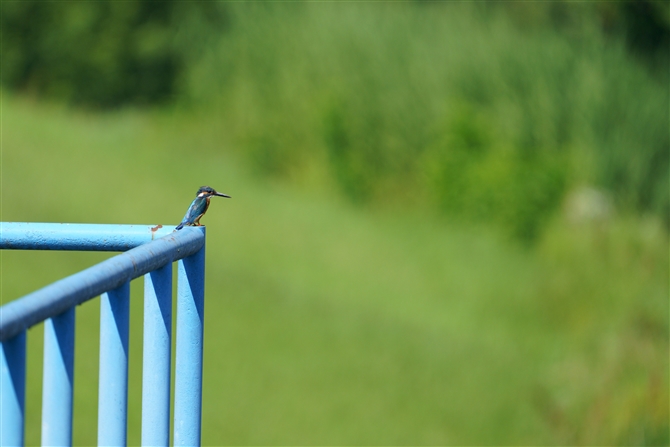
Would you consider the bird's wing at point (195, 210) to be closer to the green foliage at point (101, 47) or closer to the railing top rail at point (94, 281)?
the railing top rail at point (94, 281)

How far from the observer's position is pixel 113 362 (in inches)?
52.4

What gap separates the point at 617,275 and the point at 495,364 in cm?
172

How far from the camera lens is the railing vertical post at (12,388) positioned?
3.51ft

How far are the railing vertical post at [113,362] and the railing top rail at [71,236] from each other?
21cm

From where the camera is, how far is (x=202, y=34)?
1436 centimetres

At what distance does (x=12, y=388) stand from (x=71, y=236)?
449mm

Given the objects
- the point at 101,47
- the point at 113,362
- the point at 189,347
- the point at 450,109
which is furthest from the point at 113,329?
the point at 101,47

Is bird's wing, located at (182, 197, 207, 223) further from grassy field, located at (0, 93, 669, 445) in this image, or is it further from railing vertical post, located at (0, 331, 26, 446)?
grassy field, located at (0, 93, 669, 445)

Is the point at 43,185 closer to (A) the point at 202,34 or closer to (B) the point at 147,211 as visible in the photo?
(B) the point at 147,211

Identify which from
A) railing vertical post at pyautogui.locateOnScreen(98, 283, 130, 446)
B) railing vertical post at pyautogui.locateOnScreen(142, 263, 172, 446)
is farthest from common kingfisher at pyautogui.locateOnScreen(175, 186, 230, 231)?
railing vertical post at pyautogui.locateOnScreen(98, 283, 130, 446)

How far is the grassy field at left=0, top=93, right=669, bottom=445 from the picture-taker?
6.06 m

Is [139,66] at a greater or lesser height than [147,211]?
greater

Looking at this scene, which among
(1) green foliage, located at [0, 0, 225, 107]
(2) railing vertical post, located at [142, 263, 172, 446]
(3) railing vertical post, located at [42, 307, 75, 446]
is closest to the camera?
(3) railing vertical post, located at [42, 307, 75, 446]

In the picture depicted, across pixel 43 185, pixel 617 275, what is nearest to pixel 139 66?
pixel 43 185
